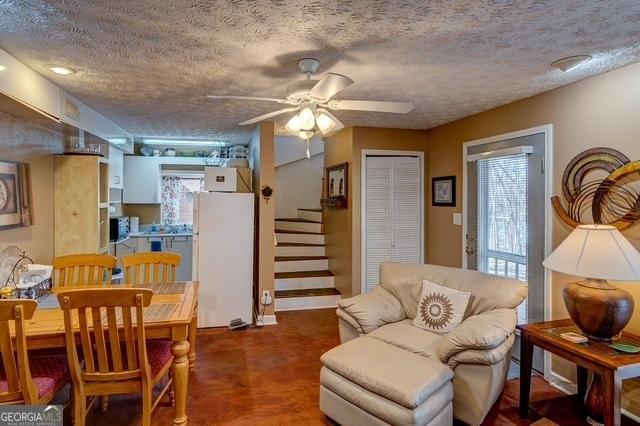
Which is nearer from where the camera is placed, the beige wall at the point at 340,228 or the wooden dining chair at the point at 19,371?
the wooden dining chair at the point at 19,371

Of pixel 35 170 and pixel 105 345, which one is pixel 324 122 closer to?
pixel 105 345

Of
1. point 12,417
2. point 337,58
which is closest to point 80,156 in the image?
point 12,417

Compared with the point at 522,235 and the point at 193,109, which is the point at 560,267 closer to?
the point at 522,235

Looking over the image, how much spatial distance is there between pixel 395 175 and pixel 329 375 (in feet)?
9.56

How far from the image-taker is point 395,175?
15.4 feet

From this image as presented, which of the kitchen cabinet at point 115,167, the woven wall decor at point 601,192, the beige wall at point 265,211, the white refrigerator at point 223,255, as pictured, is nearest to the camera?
the woven wall decor at point 601,192

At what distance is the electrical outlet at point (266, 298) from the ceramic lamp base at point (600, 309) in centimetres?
291

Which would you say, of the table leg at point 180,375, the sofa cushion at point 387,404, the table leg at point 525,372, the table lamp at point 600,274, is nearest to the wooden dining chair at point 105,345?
the table leg at point 180,375

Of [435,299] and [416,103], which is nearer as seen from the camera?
[435,299]

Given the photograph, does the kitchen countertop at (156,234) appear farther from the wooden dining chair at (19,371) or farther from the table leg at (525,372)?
the table leg at (525,372)

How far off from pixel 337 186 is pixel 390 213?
840mm

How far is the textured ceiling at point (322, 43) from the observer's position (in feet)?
5.74

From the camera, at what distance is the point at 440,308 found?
2.74 m

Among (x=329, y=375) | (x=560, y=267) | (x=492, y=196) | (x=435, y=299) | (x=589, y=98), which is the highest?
(x=589, y=98)
